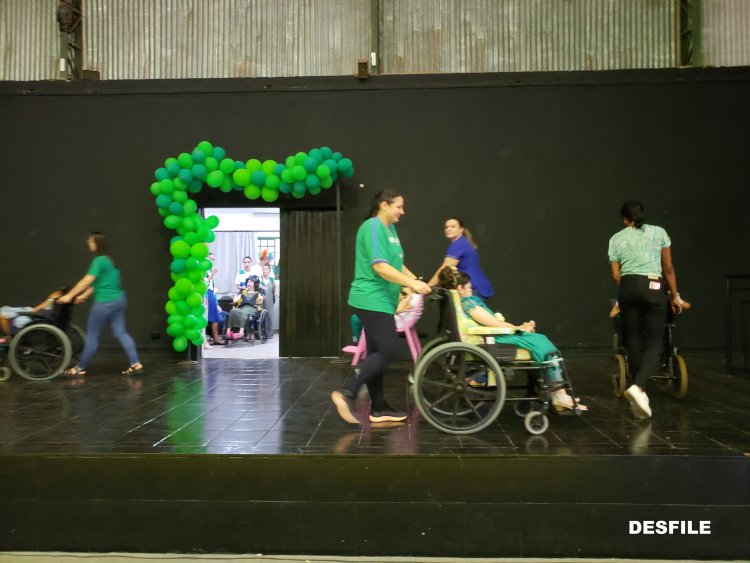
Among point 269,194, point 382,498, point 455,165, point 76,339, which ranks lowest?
point 382,498

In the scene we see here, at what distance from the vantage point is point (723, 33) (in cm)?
684

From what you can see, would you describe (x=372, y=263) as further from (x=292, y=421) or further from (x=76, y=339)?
(x=76, y=339)

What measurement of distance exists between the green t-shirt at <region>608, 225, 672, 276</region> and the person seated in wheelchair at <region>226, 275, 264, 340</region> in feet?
20.5

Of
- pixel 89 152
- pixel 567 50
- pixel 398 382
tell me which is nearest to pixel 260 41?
pixel 89 152

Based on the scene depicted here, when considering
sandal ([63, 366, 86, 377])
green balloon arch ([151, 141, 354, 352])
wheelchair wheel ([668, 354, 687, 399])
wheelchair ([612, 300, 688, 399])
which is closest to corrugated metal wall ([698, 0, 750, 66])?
wheelchair ([612, 300, 688, 399])

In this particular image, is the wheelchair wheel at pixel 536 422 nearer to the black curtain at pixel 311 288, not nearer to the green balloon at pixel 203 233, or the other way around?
the black curtain at pixel 311 288

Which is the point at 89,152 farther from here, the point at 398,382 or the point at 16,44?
the point at 398,382

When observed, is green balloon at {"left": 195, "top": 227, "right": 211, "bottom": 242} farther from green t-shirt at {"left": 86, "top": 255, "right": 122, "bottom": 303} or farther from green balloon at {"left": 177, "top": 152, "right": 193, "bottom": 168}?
green t-shirt at {"left": 86, "top": 255, "right": 122, "bottom": 303}

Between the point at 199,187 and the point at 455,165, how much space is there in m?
3.01

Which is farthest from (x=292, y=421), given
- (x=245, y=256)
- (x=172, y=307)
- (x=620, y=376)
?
(x=245, y=256)

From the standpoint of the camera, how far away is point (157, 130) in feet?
23.6

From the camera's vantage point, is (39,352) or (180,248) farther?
(180,248)

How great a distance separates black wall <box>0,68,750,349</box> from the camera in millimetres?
6812

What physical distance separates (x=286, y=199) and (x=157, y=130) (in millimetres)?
1871
